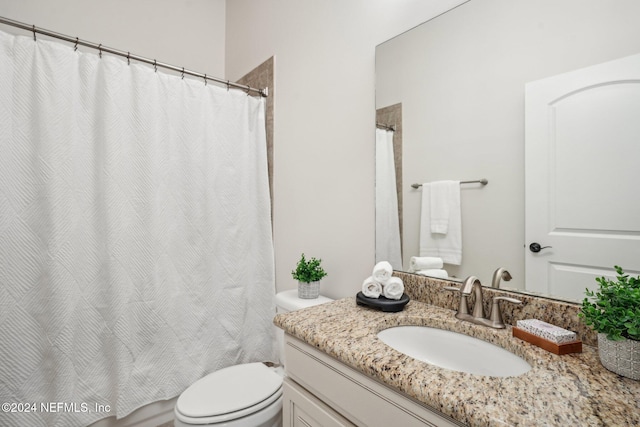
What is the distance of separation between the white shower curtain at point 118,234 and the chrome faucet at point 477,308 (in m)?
1.26

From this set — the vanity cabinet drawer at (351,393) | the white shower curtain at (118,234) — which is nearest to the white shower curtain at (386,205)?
the vanity cabinet drawer at (351,393)

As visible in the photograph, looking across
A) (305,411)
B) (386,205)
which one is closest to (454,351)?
(305,411)

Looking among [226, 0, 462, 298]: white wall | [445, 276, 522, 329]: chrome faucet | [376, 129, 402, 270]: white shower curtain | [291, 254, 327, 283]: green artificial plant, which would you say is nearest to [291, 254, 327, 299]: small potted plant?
[291, 254, 327, 283]: green artificial plant

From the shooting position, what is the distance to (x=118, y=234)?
1.49 metres

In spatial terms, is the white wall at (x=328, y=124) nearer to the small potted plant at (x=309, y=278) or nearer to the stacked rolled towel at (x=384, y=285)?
the small potted plant at (x=309, y=278)

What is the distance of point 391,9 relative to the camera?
1.25 metres

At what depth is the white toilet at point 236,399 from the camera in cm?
112

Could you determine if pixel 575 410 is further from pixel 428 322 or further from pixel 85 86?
pixel 85 86

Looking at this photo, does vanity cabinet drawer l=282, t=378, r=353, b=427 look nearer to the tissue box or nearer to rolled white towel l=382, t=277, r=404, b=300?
rolled white towel l=382, t=277, r=404, b=300

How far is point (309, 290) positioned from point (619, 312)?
1072mm

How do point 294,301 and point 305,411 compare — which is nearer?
point 305,411

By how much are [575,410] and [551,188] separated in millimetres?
569

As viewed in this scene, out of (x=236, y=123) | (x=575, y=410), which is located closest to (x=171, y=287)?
(x=236, y=123)

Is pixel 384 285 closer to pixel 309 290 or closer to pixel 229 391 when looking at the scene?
pixel 309 290
